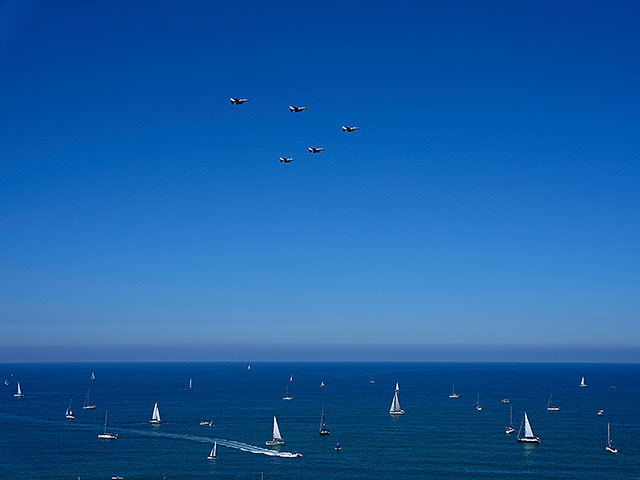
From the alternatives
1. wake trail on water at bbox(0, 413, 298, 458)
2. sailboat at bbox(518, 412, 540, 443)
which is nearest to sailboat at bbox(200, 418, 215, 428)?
wake trail on water at bbox(0, 413, 298, 458)

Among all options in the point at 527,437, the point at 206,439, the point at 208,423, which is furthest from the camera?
the point at 208,423

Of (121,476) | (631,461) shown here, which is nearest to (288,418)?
(121,476)

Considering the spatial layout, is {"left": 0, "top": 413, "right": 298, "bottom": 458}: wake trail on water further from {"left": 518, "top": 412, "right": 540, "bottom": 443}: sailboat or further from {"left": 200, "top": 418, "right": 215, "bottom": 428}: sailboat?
{"left": 518, "top": 412, "right": 540, "bottom": 443}: sailboat

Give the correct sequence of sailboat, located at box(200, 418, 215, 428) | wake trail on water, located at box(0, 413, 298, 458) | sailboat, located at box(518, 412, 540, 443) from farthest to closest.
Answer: sailboat, located at box(200, 418, 215, 428) → sailboat, located at box(518, 412, 540, 443) → wake trail on water, located at box(0, 413, 298, 458)

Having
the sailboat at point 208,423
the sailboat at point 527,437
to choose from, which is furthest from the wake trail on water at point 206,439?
the sailboat at point 527,437

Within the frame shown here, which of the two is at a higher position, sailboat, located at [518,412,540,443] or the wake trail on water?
sailboat, located at [518,412,540,443]

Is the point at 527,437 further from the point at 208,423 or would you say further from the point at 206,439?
the point at 208,423

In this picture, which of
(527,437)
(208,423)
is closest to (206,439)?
(208,423)

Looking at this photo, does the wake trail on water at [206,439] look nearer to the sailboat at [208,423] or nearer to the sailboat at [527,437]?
the sailboat at [208,423]

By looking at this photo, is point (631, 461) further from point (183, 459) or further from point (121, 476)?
point (121, 476)

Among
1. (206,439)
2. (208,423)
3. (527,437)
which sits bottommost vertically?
(208,423)

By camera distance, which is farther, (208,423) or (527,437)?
(208,423)
